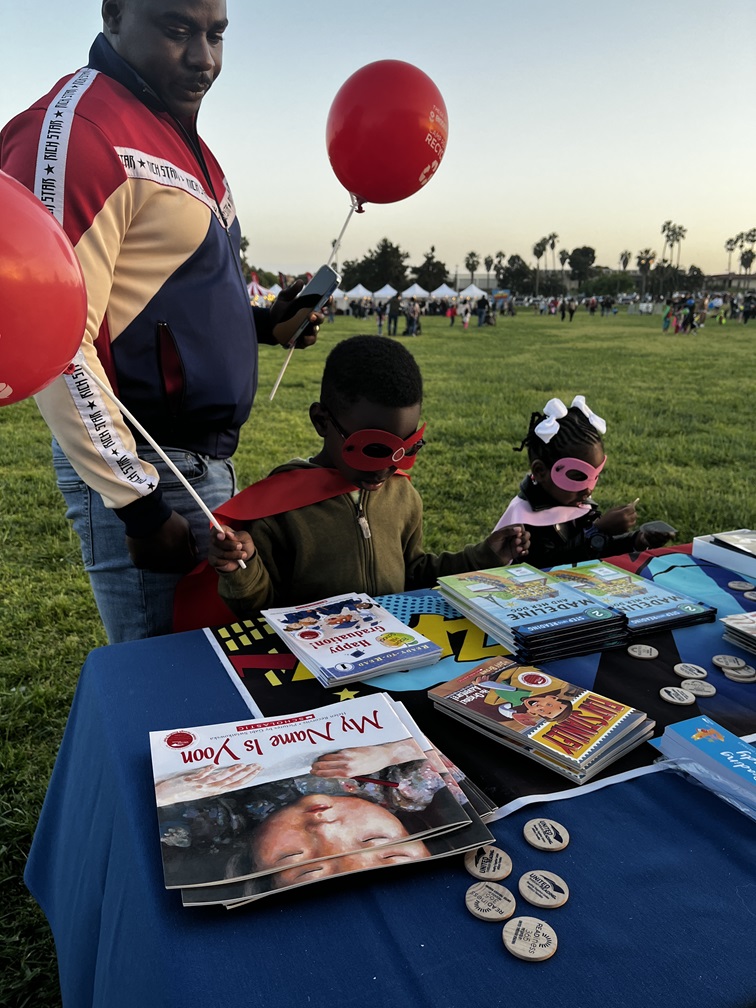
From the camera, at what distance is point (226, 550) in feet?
5.36

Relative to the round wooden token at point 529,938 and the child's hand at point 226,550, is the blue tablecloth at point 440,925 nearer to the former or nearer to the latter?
the round wooden token at point 529,938

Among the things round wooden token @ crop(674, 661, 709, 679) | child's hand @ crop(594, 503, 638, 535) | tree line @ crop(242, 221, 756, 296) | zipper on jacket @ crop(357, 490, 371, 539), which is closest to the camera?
round wooden token @ crop(674, 661, 709, 679)

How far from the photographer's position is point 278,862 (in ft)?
2.91

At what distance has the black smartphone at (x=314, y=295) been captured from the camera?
2307mm

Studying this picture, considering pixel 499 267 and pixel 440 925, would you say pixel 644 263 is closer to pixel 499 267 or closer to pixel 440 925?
→ pixel 499 267

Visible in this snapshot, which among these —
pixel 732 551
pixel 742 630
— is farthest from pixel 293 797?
Result: pixel 732 551

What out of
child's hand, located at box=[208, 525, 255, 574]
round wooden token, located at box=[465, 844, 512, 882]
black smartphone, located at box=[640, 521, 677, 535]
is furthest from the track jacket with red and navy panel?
black smartphone, located at box=[640, 521, 677, 535]

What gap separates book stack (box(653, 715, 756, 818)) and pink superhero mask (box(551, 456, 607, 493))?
3.61 feet

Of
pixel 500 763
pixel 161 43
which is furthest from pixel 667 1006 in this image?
pixel 161 43

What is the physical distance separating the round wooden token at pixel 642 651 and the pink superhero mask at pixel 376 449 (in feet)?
2.21

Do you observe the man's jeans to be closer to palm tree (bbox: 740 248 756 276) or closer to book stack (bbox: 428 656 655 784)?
book stack (bbox: 428 656 655 784)

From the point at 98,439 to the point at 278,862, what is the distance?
92cm

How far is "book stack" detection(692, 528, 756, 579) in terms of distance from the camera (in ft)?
6.83

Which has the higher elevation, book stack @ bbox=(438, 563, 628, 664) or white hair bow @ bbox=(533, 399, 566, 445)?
white hair bow @ bbox=(533, 399, 566, 445)
